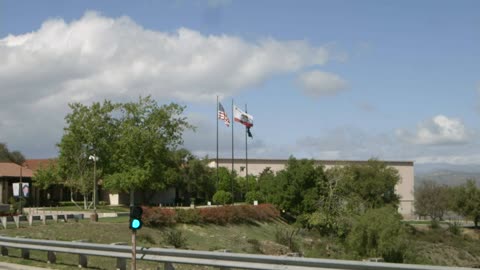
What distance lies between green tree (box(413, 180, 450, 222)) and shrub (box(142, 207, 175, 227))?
5296 centimetres

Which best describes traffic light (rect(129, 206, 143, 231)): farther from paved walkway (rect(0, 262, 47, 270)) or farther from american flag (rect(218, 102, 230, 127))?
american flag (rect(218, 102, 230, 127))

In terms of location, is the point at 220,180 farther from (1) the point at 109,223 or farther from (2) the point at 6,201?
(1) the point at 109,223

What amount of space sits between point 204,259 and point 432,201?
270 ft

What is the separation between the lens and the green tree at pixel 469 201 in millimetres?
74500

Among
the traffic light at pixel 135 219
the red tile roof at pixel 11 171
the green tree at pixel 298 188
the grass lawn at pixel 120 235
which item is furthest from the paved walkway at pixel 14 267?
the red tile roof at pixel 11 171

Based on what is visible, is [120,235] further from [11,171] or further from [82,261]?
[11,171]

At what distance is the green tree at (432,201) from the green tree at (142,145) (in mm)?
42614

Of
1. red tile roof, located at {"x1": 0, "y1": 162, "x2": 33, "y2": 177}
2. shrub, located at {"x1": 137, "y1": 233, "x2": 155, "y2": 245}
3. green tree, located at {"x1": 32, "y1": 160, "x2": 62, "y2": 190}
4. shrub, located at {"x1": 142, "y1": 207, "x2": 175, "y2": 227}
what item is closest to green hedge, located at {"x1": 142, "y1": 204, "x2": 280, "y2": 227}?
shrub, located at {"x1": 142, "y1": 207, "x2": 175, "y2": 227}

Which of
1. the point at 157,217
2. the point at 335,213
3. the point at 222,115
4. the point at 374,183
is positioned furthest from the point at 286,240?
the point at 374,183

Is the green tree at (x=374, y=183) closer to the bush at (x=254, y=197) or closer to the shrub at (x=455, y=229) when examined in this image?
the shrub at (x=455, y=229)

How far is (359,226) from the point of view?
42250 mm

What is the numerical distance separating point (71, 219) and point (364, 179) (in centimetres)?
4852

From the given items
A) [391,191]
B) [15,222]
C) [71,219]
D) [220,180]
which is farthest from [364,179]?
[15,222]

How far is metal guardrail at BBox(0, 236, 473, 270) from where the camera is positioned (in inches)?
461
